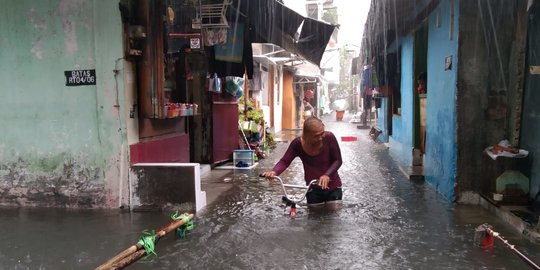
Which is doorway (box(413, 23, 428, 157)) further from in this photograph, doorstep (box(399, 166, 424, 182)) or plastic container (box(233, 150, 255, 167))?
plastic container (box(233, 150, 255, 167))

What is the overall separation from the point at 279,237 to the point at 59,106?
3.90 metres

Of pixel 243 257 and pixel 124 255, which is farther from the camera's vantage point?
pixel 243 257

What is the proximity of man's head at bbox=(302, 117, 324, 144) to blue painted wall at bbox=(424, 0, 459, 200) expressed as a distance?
7.14ft

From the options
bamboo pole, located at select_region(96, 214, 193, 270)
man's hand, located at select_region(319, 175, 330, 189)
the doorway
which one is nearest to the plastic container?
the doorway

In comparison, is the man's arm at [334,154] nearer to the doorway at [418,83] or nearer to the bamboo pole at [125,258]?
the bamboo pole at [125,258]

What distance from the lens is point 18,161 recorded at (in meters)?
6.76

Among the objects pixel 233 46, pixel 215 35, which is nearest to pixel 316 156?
pixel 215 35

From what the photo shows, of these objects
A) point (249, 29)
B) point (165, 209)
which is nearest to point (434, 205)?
point (165, 209)

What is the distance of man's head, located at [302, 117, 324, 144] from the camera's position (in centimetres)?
567

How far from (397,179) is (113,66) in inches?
221

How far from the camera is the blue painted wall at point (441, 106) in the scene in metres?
6.54

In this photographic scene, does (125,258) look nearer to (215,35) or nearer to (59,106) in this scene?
(59,106)

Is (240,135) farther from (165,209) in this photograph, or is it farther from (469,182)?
(469,182)

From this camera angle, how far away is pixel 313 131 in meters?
5.68
